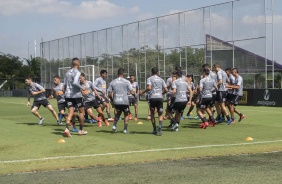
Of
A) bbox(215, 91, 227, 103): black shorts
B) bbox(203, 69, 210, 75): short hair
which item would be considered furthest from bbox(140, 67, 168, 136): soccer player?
bbox(215, 91, 227, 103): black shorts

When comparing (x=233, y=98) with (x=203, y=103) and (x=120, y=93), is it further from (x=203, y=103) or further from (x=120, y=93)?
(x=120, y=93)

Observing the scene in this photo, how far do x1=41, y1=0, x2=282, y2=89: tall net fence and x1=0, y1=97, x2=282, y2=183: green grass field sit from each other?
17.8 meters

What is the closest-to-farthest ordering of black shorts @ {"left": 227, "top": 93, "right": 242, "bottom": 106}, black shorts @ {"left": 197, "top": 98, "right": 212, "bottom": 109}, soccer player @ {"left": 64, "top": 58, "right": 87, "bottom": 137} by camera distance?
1. soccer player @ {"left": 64, "top": 58, "right": 87, "bottom": 137}
2. black shorts @ {"left": 197, "top": 98, "right": 212, "bottom": 109}
3. black shorts @ {"left": 227, "top": 93, "right": 242, "bottom": 106}

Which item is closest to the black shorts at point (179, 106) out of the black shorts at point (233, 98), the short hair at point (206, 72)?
the short hair at point (206, 72)

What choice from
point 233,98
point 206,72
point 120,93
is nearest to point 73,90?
point 120,93

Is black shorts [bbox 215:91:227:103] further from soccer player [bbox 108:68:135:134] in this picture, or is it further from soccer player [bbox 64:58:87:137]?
soccer player [bbox 64:58:87:137]

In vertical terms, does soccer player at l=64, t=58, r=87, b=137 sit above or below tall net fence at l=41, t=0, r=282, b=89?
below

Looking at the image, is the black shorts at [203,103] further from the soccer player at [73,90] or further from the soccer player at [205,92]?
the soccer player at [73,90]

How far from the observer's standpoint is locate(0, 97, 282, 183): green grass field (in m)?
9.18

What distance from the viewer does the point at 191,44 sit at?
3925 centimetres

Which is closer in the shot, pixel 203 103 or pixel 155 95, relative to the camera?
pixel 155 95

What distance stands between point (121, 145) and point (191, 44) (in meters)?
28.7

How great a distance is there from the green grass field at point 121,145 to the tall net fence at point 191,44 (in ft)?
58.3

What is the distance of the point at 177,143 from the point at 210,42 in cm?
2631
